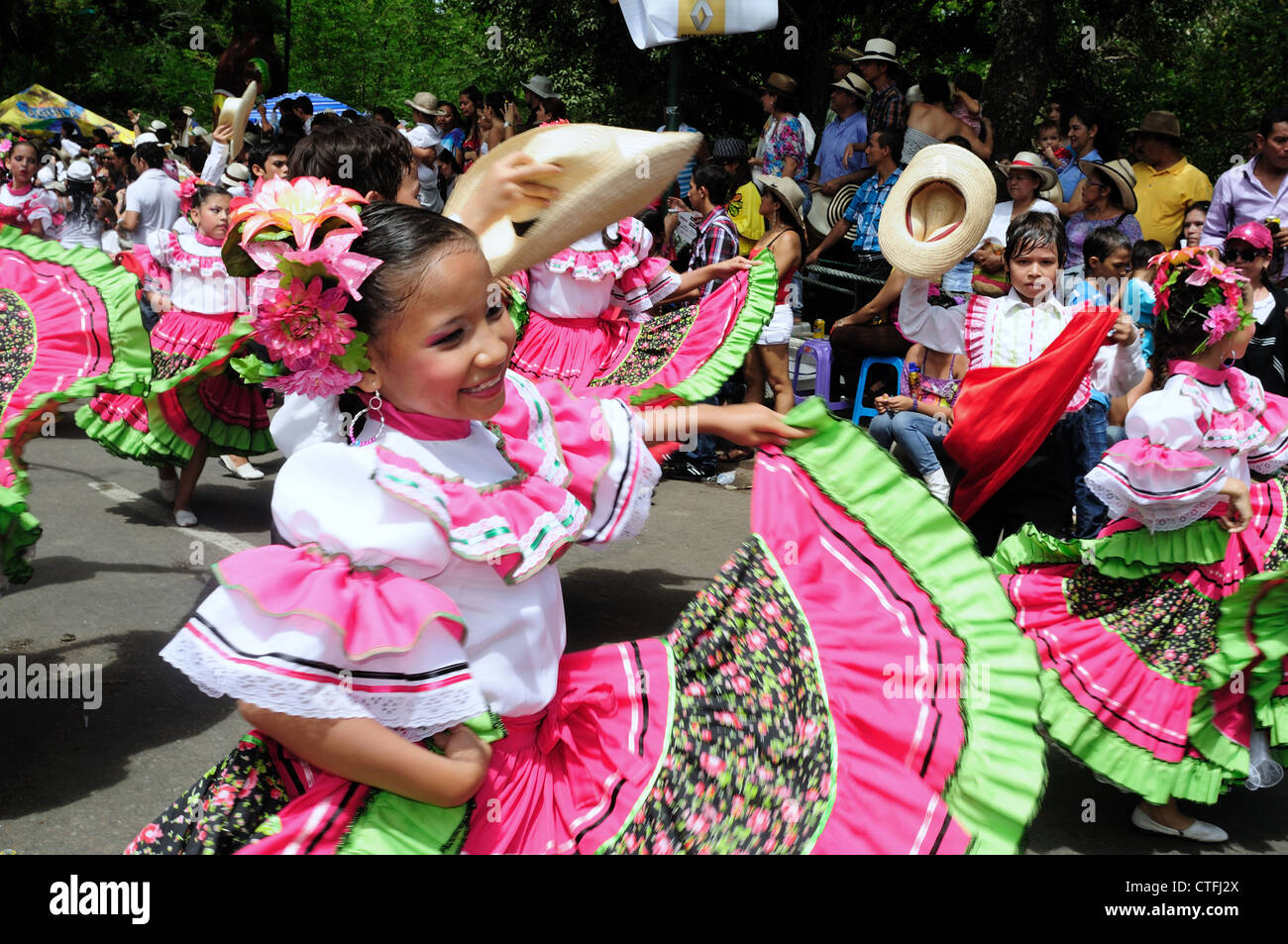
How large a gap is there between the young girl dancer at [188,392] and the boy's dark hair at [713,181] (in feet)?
10.4

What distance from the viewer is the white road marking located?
6043mm

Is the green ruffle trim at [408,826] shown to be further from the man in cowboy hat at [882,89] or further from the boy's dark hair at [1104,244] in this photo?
the man in cowboy hat at [882,89]

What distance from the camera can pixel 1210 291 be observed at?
12.0 feet

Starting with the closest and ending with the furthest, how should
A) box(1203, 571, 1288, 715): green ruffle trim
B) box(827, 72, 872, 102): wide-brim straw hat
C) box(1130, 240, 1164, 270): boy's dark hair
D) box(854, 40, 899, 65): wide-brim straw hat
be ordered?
box(1203, 571, 1288, 715): green ruffle trim → box(1130, 240, 1164, 270): boy's dark hair → box(854, 40, 899, 65): wide-brim straw hat → box(827, 72, 872, 102): wide-brim straw hat

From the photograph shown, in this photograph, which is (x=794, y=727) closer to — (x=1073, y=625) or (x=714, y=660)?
(x=714, y=660)

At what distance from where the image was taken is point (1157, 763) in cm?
350

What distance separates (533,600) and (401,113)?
28670mm

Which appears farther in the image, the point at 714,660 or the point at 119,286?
the point at 119,286

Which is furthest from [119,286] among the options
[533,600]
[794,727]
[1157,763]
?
[1157,763]

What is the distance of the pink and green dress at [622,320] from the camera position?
16.9ft

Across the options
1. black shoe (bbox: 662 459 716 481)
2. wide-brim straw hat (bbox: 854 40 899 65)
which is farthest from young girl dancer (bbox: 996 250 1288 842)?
wide-brim straw hat (bbox: 854 40 899 65)

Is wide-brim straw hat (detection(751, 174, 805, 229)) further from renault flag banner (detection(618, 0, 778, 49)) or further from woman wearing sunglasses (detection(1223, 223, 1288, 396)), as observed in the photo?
woman wearing sunglasses (detection(1223, 223, 1288, 396))

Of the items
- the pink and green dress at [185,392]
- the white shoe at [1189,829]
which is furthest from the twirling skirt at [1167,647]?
the pink and green dress at [185,392]

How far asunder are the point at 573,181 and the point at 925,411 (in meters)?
2.76
